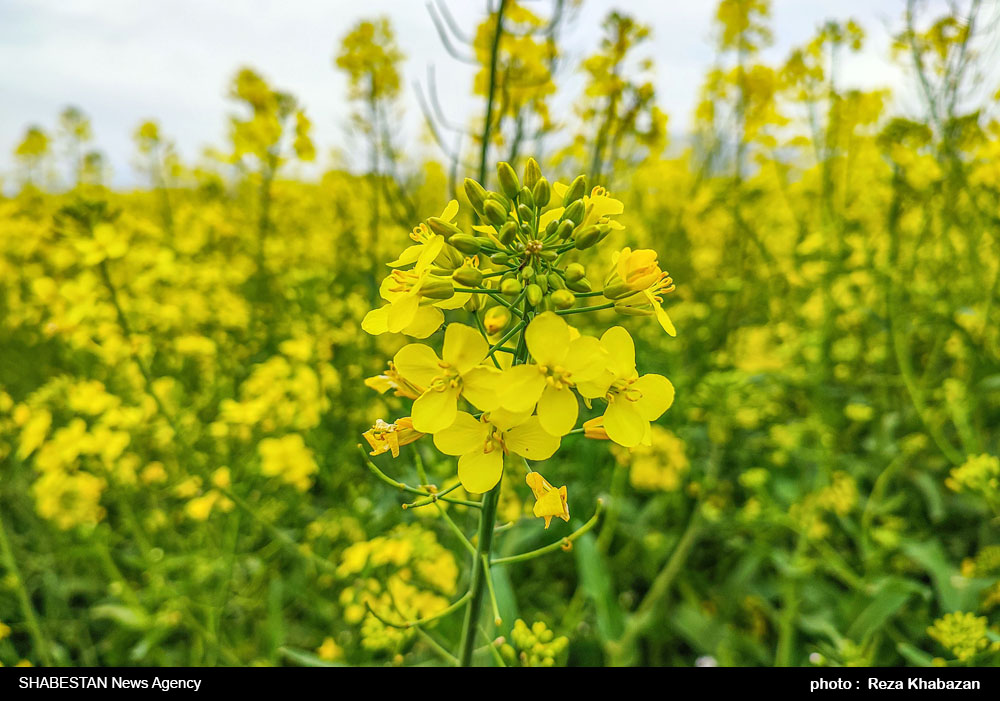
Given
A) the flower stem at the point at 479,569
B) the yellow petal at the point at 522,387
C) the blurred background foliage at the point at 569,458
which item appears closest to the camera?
the yellow petal at the point at 522,387

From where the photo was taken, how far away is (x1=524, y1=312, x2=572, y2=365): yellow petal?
0.83 meters

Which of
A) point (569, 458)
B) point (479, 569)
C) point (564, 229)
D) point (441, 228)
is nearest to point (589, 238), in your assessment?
point (564, 229)

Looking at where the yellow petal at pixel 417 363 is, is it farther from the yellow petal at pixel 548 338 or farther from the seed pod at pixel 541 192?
the seed pod at pixel 541 192

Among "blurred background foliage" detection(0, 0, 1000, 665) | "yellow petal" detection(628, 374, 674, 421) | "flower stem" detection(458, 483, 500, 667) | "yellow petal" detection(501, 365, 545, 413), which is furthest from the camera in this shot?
"blurred background foliage" detection(0, 0, 1000, 665)

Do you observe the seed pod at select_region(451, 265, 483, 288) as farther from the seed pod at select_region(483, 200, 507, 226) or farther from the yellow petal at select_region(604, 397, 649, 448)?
the yellow petal at select_region(604, 397, 649, 448)

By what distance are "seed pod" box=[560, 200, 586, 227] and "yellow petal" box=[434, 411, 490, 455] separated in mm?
378

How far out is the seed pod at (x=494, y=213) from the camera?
921 mm

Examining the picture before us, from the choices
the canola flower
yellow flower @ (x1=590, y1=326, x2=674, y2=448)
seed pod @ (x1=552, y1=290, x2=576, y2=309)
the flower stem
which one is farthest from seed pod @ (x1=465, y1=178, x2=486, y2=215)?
the flower stem

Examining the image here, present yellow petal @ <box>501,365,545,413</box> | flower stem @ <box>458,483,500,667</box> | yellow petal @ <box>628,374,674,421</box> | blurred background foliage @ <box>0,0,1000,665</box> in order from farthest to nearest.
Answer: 1. blurred background foliage @ <box>0,0,1000,665</box>
2. flower stem @ <box>458,483,500,667</box>
3. yellow petal @ <box>628,374,674,421</box>
4. yellow petal @ <box>501,365,545,413</box>

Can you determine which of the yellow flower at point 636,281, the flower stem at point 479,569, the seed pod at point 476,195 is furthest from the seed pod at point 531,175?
the flower stem at point 479,569

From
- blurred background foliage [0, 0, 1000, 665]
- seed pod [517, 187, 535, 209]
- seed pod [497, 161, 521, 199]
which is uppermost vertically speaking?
seed pod [497, 161, 521, 199]

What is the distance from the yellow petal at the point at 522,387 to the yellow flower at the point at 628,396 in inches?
4.5
